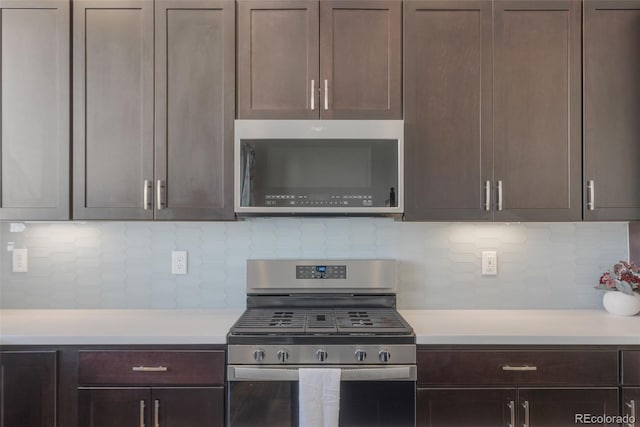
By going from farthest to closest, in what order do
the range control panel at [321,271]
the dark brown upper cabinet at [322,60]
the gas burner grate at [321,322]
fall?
the range control panel at [321,271] < the dark brown upper cabinet at [322,60] < the gas burner grate at [321,322]

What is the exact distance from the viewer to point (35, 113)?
5.87 feet

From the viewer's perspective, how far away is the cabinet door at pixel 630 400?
1.55 metres

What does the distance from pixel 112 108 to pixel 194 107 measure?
0.37 m

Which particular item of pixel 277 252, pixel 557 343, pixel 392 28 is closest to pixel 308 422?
pixel 277 252

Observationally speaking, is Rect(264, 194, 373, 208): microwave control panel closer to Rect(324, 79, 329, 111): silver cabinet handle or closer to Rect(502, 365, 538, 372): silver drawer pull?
Rect(324, 79, 329, 111): silver cabinet handle

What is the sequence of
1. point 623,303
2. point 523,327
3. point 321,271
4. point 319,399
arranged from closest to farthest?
point 319,399
point 523,327
point 623,303
point 321,271

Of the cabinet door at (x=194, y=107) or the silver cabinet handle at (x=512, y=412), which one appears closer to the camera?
the silver cabinet handle at (x=512, y=412)

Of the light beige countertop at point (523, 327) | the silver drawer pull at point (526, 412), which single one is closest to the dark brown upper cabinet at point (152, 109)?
the light beige countertop at point (523, 327)

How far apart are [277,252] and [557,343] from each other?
4.31 ft

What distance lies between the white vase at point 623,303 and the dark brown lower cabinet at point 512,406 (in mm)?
523

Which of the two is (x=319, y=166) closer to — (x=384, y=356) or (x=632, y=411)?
(x=384, y=356)

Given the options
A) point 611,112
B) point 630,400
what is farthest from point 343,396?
point 611,112

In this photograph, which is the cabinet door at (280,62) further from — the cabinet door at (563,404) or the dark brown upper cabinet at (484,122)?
the cabinet door at (563,404)

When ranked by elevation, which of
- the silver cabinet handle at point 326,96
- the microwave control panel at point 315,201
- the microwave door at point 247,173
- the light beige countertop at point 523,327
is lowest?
the light beige countertop at point 523,327
